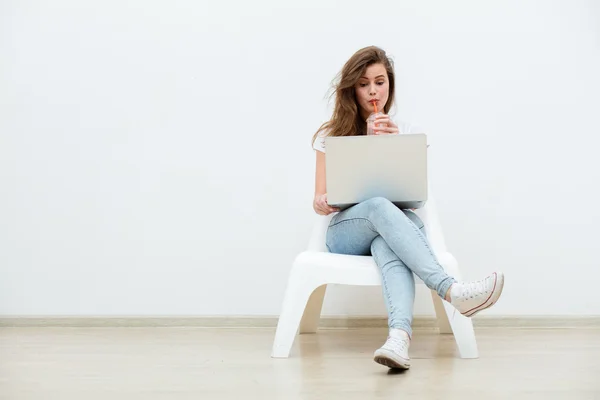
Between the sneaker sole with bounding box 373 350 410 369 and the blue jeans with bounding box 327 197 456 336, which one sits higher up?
the blue jeans with bounding box 327 197 456 336

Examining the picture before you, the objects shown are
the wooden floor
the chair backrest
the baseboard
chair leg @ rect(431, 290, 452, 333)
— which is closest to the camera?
the wooden floor

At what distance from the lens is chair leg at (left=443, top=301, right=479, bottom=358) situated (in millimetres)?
2301

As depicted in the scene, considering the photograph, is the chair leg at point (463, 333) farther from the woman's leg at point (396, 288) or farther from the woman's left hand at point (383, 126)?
the woman's left hand at point (383, 126)

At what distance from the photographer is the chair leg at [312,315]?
293cm

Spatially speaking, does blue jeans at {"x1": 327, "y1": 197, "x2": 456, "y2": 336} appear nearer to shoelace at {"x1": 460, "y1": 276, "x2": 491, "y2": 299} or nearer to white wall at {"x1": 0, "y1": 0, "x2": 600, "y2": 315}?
shoelace at {"x1": 460, "y1": 276, "x2": 491, "y2": 299}

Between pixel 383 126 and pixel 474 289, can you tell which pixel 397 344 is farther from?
pixel 383 126

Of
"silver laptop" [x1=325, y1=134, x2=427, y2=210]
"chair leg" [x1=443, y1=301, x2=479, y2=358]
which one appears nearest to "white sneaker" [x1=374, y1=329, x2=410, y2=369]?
"chair leg" [x1=443, y1=301, x2=479, y2=358]

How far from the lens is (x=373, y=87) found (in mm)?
2693

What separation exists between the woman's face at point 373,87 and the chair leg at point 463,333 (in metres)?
0.77

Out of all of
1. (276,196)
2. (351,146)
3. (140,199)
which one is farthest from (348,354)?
(140,199)

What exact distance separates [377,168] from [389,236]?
0.20 meters

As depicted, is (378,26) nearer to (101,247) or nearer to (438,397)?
(101,247)

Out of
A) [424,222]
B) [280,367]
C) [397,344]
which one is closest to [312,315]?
[424,222]

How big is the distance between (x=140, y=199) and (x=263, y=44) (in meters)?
0.77
